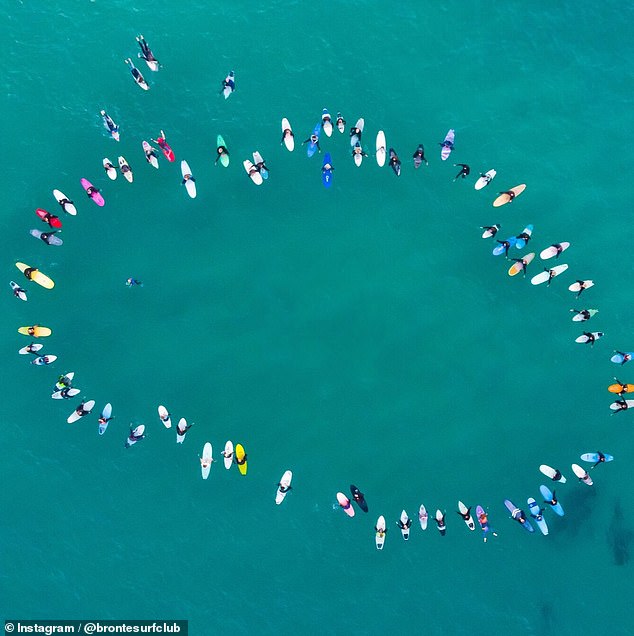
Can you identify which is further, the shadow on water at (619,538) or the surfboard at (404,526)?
the shadow on water at (619,538)

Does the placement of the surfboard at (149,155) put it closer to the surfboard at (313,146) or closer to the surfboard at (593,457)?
the surfboard at (313,146)

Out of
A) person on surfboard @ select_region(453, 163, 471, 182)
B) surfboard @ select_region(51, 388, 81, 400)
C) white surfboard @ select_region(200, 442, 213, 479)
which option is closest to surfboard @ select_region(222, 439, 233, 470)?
white surfboard @ select_region(200, 442, 213, 479)

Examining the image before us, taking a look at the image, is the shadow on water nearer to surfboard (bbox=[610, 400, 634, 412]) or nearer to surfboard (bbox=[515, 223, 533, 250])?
surfboard (bbox=[610, 400, 634, 412])

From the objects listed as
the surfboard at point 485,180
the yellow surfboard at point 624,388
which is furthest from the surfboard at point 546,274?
the yellow surfboard at point 624,388

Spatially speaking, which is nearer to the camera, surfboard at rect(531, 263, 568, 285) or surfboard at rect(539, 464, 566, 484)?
surfboard at rect(539, 464, 566, 484)

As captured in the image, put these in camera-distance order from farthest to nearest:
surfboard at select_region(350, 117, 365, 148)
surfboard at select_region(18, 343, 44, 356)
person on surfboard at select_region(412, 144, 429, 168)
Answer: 1. surfboard at select_region(350, 117, 365, 148)
2. person on surfboard at select_region(412, 144, 429, 168)
3. surfboard at select_region(18, 343, 44, 356)

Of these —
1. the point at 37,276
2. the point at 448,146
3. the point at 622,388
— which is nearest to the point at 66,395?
the point at 37,276
